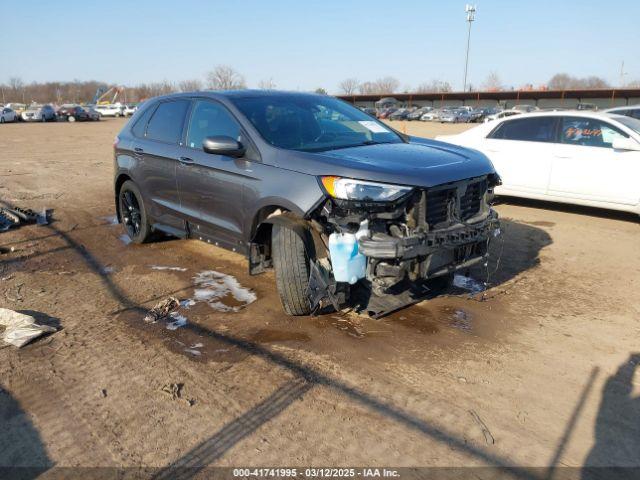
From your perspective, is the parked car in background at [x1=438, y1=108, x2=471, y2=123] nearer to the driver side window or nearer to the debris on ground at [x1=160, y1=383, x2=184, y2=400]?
the driver side window

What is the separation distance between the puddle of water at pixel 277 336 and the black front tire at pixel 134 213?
274cm

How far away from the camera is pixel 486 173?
436 centimetres

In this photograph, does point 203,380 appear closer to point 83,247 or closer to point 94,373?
point 94,373

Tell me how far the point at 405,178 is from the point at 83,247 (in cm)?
458

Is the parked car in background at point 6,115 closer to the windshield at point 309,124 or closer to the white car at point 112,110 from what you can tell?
the white car at point 112,110

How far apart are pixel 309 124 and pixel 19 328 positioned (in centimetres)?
294

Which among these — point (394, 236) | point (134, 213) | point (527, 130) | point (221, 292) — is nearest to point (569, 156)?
point (527, 130)

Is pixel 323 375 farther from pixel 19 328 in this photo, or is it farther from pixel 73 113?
pixel 73 113

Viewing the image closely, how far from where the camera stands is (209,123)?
501cm

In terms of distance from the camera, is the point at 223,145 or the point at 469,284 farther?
the point at 469,284

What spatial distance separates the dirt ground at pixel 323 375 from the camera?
2.77 metres

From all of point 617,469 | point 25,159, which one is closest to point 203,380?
point 617,469

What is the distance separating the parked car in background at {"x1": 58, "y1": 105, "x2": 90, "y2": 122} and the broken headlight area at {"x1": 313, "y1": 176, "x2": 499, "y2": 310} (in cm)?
4689

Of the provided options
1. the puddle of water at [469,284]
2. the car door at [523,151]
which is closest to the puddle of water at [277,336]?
the puddle of water at [469,284]
